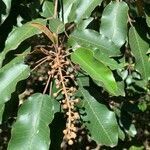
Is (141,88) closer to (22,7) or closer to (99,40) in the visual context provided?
(22,7)

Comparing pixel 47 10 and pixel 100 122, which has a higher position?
pixel 47 10

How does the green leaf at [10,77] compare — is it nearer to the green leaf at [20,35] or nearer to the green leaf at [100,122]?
the green leaf at [20,35]

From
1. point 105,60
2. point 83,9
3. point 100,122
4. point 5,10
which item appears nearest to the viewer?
point 105,60

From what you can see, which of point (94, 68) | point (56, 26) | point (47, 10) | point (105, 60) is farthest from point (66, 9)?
point (94, 68)

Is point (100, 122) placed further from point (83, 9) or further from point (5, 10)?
point (5, 10)

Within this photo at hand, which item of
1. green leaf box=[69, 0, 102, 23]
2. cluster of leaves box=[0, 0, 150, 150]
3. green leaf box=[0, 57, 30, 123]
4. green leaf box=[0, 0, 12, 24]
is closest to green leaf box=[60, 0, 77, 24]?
cluster of leaves box=[0, 0, 150, 150]

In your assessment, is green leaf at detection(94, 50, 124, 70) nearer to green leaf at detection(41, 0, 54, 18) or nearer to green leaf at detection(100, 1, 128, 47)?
green leaf at detection(100, 1, 128, 47)
